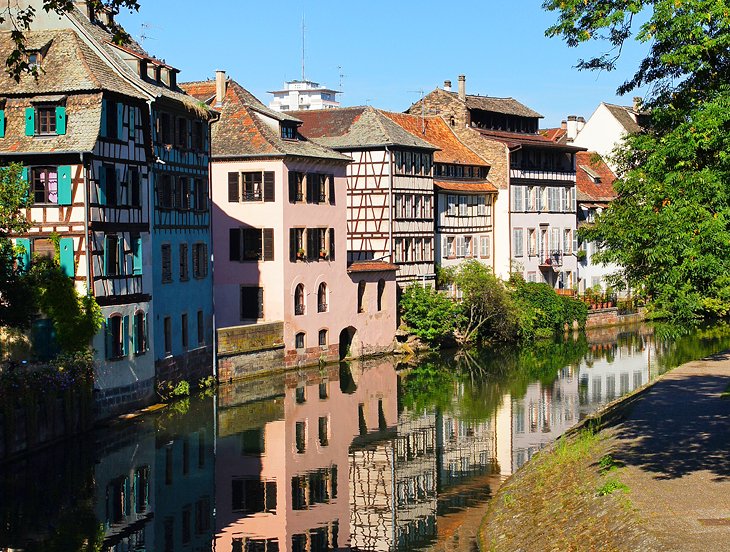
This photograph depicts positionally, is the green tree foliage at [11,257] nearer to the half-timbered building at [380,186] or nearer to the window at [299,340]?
the window at [299,340]

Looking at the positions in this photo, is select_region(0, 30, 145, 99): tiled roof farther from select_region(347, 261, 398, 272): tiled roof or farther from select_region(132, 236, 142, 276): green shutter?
select_region(347, 261, 398, 272): tiled roof

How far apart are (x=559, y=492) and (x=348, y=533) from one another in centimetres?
479

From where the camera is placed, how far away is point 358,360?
2363 inches

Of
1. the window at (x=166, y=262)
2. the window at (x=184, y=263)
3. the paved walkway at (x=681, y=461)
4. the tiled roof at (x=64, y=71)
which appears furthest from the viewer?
the window at (x=184, y=263)

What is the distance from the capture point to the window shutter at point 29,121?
40.0 metres

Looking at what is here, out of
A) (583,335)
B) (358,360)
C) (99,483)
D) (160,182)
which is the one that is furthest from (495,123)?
(99,483)

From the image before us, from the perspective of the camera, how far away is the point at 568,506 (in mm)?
24188

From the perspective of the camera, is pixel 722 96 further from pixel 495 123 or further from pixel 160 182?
pixel 495 123

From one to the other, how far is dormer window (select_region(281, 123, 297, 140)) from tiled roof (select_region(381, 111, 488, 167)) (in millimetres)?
12949

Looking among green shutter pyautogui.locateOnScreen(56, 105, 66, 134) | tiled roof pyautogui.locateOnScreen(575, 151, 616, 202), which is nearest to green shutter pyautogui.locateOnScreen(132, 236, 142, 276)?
green shutter pyautogui.locateOnScreen(56, 105, 66, 134)

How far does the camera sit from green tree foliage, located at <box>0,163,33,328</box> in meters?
34.9

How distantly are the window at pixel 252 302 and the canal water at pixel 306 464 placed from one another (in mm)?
4157

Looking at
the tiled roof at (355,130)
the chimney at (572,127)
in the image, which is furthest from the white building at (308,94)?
the tiled roof at (355,130)

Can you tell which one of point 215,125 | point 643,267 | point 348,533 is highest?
point 215,125
